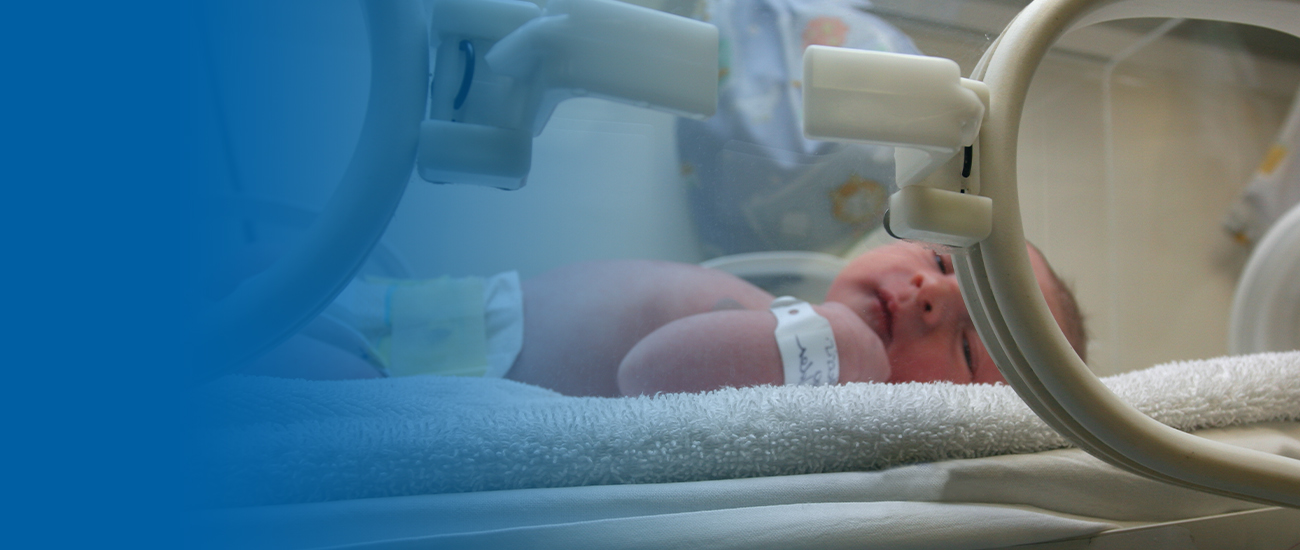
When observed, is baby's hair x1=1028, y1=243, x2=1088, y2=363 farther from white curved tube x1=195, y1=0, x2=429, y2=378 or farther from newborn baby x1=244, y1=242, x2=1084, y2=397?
white curved tube x1=195, y1=0, x2=429, y2=378

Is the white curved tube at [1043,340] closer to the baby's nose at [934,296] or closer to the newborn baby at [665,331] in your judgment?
the newborn baby at [665,331]

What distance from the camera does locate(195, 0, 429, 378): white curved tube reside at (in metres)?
0.29

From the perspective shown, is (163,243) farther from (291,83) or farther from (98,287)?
(291,83)

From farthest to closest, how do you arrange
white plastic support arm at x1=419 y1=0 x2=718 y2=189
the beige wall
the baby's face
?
the beige wall < the baby's face < white plastic support arm at x1=419 y1=0 x2=718 y2=189

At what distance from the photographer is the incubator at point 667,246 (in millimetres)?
293

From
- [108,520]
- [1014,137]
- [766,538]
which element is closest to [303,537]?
[108,520]

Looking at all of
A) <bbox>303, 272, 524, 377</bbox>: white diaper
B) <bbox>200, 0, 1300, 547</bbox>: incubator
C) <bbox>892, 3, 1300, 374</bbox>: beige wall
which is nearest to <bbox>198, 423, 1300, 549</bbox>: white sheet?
<bbox>200, 0, 1300, 547</bbox>: incubator

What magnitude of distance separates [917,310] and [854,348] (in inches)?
6.3

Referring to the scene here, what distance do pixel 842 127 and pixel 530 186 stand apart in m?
0.22

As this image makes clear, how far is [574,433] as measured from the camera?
366 mm

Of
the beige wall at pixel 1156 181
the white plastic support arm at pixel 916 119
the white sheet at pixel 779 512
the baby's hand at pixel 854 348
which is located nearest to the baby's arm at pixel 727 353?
the baby's hand at pixel 854 348

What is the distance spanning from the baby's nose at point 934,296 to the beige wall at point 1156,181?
478 millimetres

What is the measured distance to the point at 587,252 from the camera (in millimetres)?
488

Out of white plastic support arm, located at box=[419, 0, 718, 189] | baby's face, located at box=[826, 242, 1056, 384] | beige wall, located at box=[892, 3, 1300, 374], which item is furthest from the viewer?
beige wall, located at box=[892, 3, 1300, 374]
